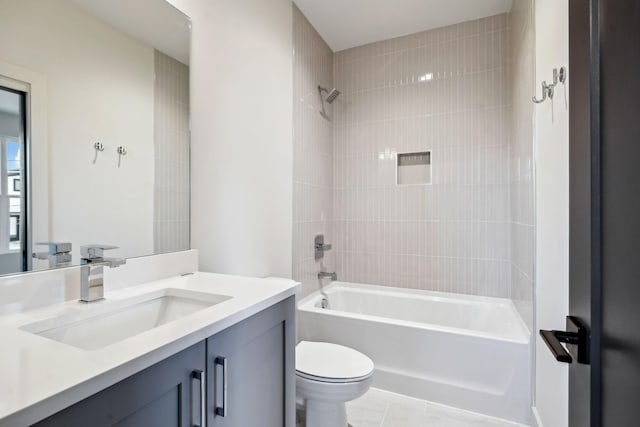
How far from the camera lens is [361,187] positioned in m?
2.89

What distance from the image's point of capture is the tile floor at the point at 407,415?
1.75m

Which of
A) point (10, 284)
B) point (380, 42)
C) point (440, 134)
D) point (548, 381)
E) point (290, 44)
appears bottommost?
point (548, 381)

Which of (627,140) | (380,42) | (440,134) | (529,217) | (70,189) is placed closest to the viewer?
(627,140)

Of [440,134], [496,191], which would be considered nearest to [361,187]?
[440,134]

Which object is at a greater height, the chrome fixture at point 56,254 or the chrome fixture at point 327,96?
the chrome fixture at point 327,96

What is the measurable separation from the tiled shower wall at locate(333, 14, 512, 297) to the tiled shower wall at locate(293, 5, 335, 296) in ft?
0.54

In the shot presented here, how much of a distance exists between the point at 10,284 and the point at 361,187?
2.41m

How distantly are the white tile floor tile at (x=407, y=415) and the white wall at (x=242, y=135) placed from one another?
3.14 feet

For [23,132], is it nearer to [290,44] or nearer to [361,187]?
[290,44]

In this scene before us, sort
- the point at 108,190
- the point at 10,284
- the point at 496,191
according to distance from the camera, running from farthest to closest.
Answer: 1. the point at 496,191
2. the point at 108,190
3. the point at 10,284

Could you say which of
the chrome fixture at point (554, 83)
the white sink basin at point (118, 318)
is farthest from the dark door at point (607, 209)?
the white sink basin at point (118, 318)

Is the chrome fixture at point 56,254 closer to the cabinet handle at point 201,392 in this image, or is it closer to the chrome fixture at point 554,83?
the cabinet handle at point 201,392

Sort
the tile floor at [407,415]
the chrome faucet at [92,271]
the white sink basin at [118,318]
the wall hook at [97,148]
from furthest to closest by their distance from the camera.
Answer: the tile floor at [407,415] → the wall hook at [97,148] → the chrome faucet at [92,271] → the white sink basin at [118,318]

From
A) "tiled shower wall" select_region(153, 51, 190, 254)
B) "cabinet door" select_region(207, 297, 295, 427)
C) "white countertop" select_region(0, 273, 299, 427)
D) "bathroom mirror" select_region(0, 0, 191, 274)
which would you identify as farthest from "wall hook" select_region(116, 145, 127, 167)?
"cabinet door" select_region(207, 297, 295, 427)
